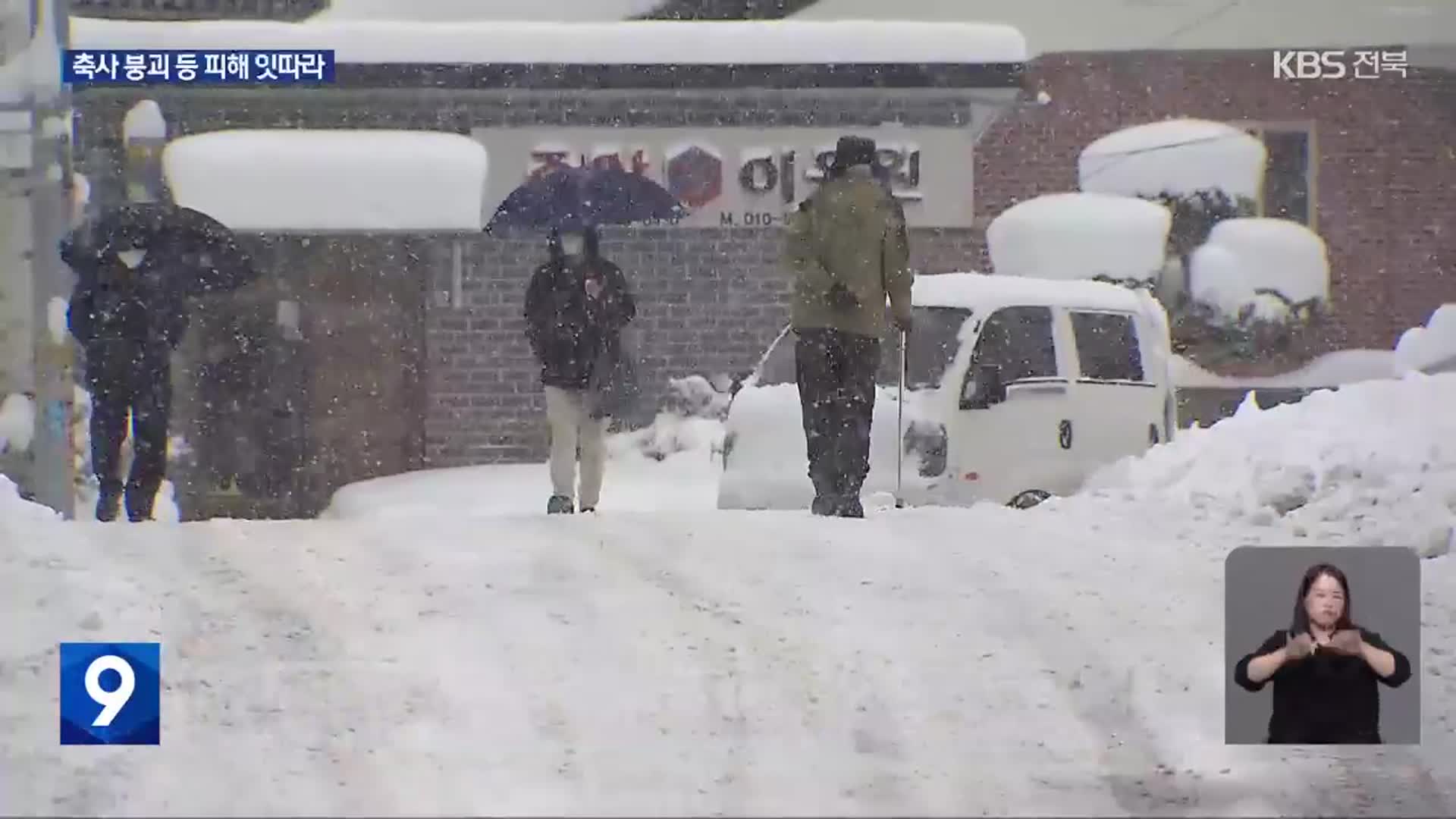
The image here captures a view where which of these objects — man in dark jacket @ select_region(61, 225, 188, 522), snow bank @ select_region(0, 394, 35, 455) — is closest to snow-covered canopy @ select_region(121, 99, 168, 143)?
man in dark jacket @ select_region(61, 225, 188, 522)

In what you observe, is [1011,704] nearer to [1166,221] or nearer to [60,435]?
[1166,221]

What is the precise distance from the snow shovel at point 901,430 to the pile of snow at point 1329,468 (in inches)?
18.5

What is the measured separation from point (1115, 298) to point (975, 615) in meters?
1.09

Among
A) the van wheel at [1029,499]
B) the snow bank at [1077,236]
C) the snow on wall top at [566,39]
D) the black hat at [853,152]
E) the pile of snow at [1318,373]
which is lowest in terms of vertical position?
the van wheel at [1029,499]

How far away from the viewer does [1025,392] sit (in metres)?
3.95

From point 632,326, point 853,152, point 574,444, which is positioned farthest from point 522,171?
point 853,152

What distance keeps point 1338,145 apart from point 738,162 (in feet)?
4.52

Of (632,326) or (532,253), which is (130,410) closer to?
(532,253)

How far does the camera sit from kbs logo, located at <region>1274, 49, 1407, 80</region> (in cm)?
319

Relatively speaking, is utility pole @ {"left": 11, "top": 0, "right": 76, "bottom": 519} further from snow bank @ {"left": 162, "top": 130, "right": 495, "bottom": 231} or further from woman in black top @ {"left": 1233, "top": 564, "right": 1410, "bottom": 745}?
woman in black top @ {"left": 1233, "top": 564, "right": 1410, "bottom": 745}

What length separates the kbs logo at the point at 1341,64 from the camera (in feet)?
10.5

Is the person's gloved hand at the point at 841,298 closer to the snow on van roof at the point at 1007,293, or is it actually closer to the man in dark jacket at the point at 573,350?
the snow on van roof at the point at 1007,293

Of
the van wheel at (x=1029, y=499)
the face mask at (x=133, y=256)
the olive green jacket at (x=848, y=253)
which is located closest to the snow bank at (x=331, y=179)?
the face mask at (x=133, y=256)

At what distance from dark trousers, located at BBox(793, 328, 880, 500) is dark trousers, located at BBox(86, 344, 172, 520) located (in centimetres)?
150
